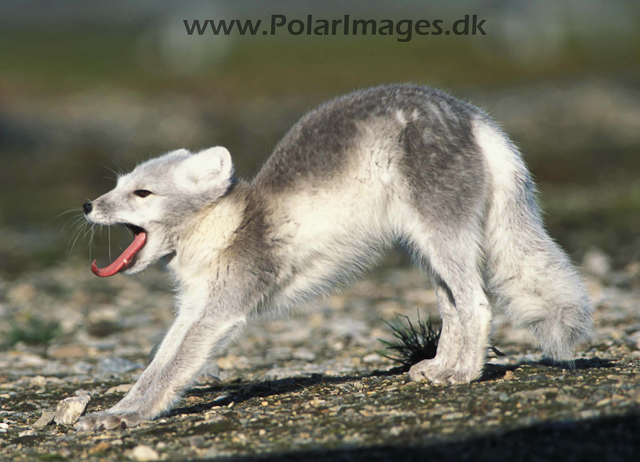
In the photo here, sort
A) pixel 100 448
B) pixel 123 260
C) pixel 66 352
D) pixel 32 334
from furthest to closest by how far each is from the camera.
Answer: pixel 32 334 → pixel 66 352 → pixel 123 260 → pixel 100 448

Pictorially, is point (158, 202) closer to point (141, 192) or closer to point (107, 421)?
point (141, 192)

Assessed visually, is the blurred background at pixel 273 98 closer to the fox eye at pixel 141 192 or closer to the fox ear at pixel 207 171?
the fox ear at pixel 207 171

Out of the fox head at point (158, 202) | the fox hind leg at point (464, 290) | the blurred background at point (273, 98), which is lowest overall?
the fox hind leg at point (464, 290)

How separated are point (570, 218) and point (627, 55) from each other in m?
35.7

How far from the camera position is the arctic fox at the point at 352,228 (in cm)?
493

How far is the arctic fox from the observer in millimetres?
4934

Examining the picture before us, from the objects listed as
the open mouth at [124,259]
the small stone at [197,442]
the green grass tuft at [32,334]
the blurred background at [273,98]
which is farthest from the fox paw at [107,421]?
the green grass tuft at [32,334]

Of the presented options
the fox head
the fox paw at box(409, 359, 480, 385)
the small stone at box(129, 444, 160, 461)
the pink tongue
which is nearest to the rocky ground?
the small stone at box(129, 444, 160, 461)

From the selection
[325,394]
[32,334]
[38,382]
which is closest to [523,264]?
[325,394]

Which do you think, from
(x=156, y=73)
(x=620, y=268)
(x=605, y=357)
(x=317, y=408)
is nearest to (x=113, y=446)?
(x=317, y=408)

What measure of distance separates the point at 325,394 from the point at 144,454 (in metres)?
1.50

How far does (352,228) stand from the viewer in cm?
523

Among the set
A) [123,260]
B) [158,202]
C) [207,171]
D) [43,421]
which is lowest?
[43,421]

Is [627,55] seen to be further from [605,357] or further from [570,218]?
[605,357]
